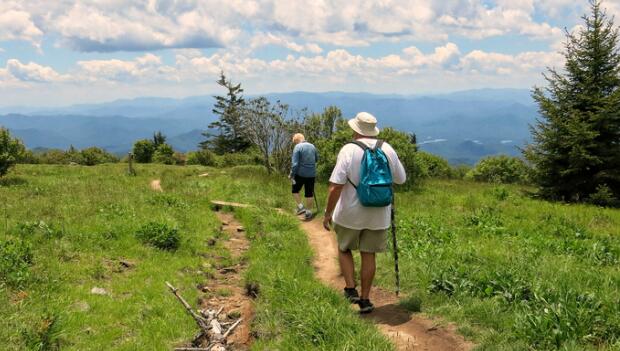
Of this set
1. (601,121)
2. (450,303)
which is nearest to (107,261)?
(450,303)

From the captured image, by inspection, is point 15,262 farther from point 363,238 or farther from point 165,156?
point 165,156

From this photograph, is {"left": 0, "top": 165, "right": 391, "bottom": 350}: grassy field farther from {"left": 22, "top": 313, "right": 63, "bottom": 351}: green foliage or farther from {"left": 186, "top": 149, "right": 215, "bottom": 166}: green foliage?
{"left": 186, "top": 149, "right": 215, "bottom": 166}: green foliage

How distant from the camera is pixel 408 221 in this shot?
40.4 ft

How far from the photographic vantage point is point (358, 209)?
254 inches

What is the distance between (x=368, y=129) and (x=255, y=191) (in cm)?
1232

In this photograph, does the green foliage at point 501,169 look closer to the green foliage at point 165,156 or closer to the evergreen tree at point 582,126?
the green foliage at point 165,156

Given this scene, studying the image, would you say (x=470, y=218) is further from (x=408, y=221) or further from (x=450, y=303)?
(x=450, y=303)

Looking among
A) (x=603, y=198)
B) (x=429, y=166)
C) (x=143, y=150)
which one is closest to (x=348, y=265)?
(x=603, y=198)

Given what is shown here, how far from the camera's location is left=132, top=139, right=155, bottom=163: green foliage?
269ft

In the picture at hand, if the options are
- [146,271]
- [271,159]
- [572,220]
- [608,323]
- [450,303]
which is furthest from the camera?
[271,159]

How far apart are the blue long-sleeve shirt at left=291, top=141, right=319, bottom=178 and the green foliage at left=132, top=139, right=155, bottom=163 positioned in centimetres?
7279

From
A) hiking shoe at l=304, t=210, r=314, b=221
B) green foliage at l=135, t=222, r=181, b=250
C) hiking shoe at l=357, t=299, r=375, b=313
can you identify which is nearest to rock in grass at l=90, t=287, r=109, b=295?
green foliage at l=135, t=222, r=181, b=250

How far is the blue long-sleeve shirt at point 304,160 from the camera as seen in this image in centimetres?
1409

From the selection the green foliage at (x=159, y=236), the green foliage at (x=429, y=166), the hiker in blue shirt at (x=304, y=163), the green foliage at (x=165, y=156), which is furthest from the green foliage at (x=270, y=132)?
the green foliage at (x=165, y=156)
